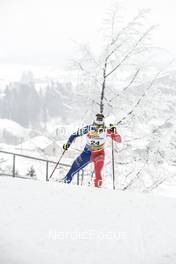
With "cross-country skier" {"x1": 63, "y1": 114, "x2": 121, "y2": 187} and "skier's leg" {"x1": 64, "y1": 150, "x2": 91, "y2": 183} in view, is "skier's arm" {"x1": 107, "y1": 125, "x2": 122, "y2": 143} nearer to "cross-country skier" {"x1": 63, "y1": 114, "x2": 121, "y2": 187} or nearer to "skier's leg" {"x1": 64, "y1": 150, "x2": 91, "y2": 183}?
"cross-country skier" {"x1": 63, "y1": 114, "x2": 121, "y2": 187}

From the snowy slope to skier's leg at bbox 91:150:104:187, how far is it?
46.9 inches

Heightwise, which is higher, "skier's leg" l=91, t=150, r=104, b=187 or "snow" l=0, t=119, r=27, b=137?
"snow" l=0, t=119, r=27, b=137

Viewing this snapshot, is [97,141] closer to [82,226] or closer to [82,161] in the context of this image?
[82,161]

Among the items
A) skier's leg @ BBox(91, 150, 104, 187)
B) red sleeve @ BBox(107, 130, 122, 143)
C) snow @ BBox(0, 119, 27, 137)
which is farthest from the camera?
snow @ BBox(0, 119, 27, 137)

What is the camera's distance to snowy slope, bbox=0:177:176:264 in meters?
6.79

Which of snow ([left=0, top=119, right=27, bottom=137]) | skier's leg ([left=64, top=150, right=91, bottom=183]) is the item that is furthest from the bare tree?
snow ([left=0, top=119, right=27, bottom=137])

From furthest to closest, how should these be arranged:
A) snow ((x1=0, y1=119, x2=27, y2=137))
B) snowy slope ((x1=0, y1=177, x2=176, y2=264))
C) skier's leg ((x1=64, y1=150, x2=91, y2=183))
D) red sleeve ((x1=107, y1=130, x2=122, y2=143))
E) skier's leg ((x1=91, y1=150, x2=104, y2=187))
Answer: snow ((x1=0, y1=119, x2=27, y2=137)) < skier's leg ((x1=64, y1=150, x2=91, y2=183)) < skier's leg ((x1=91, y1=150, x2=104, y2=187)) < red sleeve ((x1=107, y1=130, x2=122, y2=143)) < snowy slope ((x1=0, y1=177, x2=176, y2=264))

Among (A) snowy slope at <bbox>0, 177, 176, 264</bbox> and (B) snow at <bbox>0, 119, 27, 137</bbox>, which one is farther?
(B) snow at <bbox>0, 119, 27, 137</bbox>

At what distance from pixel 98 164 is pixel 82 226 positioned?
3.28 metres

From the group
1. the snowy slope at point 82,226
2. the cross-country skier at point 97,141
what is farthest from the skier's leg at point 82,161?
the snowy slope at point 82,226

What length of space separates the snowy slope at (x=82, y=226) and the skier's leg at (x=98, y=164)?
119 cm

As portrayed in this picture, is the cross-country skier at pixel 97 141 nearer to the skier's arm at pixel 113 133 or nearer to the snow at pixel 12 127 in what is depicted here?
the skier's arm at pixel 113 133

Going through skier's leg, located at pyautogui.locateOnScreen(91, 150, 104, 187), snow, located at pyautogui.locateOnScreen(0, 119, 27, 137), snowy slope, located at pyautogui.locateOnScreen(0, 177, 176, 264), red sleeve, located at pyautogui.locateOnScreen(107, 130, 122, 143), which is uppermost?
snow, located at pyautogui.locateOnScreen(0, 119, 27, 137)

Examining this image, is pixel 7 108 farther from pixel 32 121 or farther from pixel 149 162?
pixel 149 162
